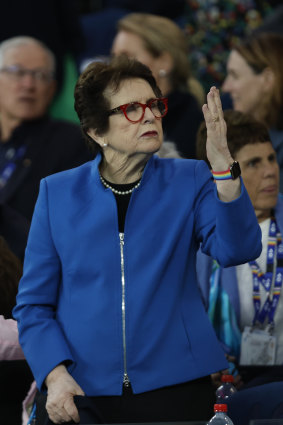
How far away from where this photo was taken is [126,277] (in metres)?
2.20

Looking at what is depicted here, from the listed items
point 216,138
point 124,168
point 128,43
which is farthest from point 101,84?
point 128,43

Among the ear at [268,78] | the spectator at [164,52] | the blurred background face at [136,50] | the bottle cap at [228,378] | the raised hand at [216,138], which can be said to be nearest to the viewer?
the raised hand at [216,138]

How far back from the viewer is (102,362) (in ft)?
7.20

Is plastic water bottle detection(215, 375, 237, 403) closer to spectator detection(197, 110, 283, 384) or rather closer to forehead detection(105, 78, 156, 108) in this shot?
spectator detection(197, 110, 283, 384)

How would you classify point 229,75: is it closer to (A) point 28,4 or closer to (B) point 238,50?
(B) point 238,50

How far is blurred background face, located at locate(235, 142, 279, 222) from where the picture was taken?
278cm

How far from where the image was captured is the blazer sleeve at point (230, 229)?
201cm

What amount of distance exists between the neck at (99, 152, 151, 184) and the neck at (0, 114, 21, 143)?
214 cm

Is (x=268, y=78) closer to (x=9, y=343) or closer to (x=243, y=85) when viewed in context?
(x=243, y=85)

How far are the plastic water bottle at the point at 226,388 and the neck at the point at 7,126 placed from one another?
2.17 m

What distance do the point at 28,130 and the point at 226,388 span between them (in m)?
2.10

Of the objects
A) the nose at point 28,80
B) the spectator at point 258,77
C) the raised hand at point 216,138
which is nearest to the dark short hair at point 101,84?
the raised hand at point 216,138

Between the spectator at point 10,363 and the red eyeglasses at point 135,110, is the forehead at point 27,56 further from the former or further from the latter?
the red eyeglasses at point 135,110

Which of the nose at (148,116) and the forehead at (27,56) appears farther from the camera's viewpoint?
the forehead at (27,56)
